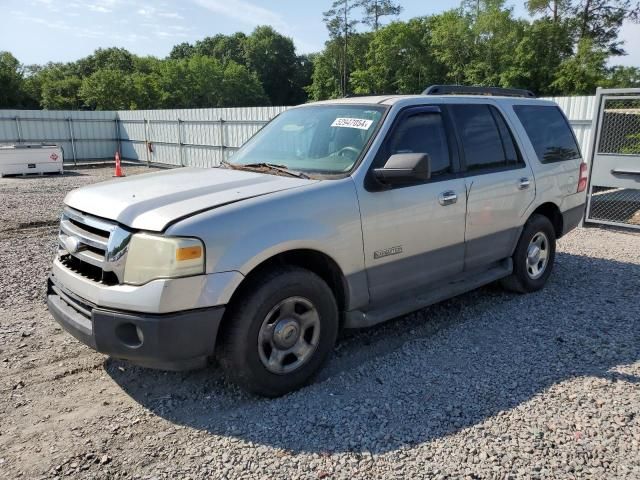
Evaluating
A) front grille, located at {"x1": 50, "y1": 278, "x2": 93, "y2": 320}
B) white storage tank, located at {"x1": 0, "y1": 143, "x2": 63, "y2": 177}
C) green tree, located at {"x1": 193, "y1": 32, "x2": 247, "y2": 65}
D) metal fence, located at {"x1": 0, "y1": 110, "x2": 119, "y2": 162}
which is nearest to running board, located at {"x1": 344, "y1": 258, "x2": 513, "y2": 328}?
front grille, located at {"x1": 50, "y1": 278, "x2": 93, "y2": 320}

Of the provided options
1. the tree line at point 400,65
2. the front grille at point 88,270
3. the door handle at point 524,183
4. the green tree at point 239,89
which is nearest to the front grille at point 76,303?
the front grille at point 88,270

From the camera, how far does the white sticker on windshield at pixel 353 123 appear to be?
400 cm

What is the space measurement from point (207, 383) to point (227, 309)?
796 millimetres

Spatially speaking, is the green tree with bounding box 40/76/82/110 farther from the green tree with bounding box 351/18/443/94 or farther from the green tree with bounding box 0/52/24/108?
the green tree with bounding box 351/18/443/94

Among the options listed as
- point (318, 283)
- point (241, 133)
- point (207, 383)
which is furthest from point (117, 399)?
point (241, 133)

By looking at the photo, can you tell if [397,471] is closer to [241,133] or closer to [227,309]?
[227,309]

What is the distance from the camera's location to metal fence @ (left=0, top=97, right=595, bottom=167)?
18.6m

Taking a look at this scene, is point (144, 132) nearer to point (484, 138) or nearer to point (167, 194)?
point (484, 138)

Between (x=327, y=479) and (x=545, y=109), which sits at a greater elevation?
(x=545, y=109)

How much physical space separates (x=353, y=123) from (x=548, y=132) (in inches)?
108

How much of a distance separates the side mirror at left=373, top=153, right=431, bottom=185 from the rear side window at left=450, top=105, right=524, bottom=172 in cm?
112

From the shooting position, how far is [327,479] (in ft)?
8.67

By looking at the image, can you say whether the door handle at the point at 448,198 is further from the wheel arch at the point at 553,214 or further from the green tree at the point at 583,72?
the green tree at the point at 583,72

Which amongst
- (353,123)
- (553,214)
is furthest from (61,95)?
(353,123)
